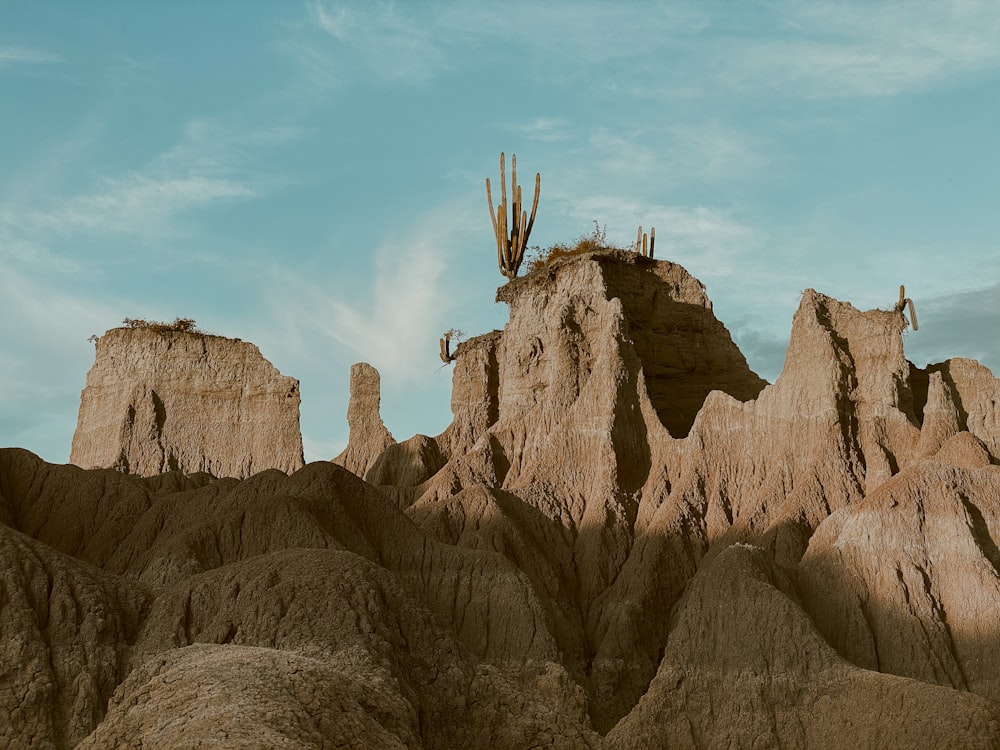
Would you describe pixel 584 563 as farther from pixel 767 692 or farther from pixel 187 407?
pixel 187 407

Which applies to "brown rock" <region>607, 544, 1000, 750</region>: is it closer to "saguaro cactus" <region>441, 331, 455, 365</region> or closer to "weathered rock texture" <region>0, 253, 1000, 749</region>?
"weathered rock texture" <region>0, 253, 1000, 749</region>

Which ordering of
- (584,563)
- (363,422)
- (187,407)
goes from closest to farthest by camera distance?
1. (584,563)
2. (187,407)
3. (363,422)

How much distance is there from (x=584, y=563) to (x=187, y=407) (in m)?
22.0

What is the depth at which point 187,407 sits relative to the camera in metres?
68.8

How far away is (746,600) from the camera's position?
46.4m

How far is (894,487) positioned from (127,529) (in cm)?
2392

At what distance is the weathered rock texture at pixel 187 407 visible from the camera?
67812 millimetres

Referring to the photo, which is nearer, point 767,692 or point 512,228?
point 767,692

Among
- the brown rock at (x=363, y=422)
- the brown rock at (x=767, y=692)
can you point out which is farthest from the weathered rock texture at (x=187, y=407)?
the brown rock at (x=767, y=692)

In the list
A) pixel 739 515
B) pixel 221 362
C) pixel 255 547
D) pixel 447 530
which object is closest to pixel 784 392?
pixel 739 515

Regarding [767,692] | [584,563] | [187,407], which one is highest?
[187,407]

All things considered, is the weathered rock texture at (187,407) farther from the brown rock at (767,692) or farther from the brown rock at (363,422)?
the brown rock at (767,692)

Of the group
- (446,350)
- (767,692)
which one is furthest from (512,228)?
(767,692)

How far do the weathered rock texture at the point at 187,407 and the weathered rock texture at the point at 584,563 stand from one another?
5387 millimetres
